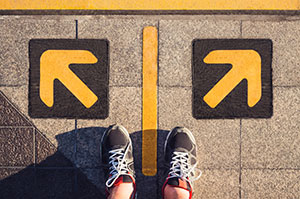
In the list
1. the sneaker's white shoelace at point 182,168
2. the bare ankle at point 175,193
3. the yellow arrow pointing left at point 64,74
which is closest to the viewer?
the bare ankle at point 175,193

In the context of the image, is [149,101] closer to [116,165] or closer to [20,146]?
[116,165]

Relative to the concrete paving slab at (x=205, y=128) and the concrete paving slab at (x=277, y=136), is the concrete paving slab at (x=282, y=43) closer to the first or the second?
the concrete paving slab at (x=277, y=136)

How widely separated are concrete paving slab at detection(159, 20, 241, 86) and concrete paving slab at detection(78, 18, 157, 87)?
0.73 feet

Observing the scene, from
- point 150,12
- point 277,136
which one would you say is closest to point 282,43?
point 277,136

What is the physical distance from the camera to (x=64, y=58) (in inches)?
98.1

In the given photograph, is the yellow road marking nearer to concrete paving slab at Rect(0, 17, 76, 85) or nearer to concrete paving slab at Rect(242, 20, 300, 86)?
concrete paving slab at Rect(242, 20, 300, 86)

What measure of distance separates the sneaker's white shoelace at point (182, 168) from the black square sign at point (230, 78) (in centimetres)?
48

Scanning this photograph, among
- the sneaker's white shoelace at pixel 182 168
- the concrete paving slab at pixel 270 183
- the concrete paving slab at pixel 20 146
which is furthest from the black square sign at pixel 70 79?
the concrete paving slab at pixel 270 183

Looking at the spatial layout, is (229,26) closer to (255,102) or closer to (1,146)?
(255,102)

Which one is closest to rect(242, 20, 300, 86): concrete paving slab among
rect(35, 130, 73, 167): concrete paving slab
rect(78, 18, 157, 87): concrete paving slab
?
rect(78, 18, 157, 87): concrete paving slab

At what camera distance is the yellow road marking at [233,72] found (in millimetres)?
2482

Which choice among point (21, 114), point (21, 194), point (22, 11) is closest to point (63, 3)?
point (22, 11)

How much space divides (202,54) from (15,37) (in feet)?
6.90

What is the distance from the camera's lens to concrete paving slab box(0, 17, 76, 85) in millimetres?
2523
